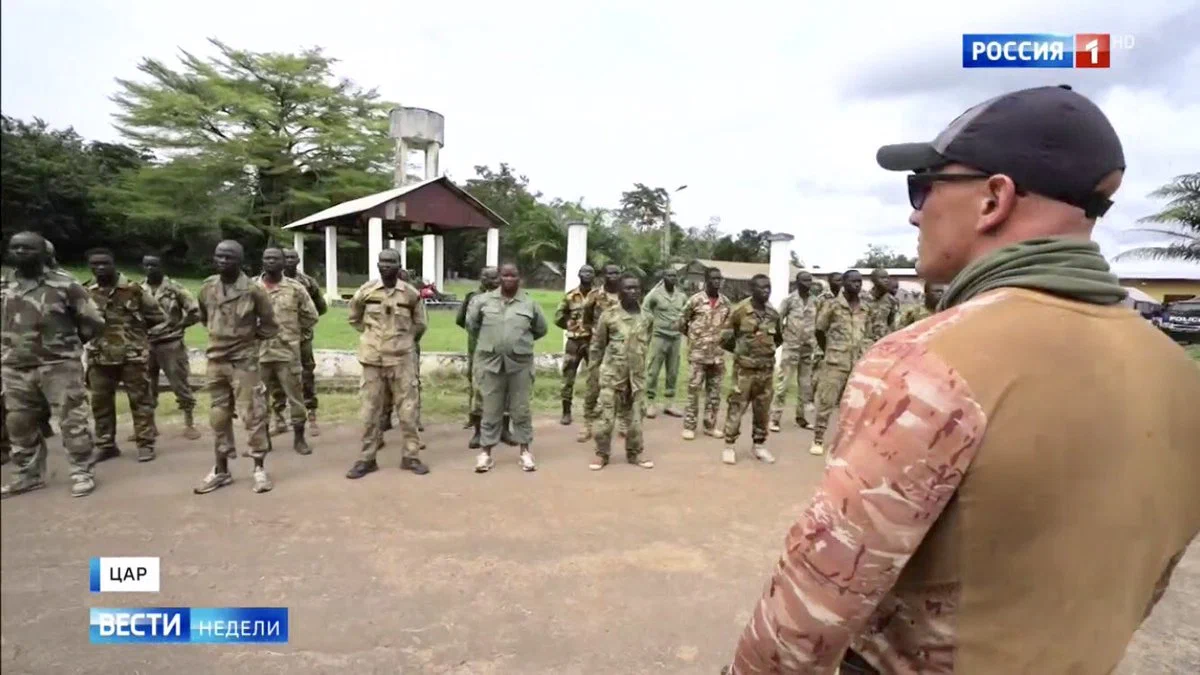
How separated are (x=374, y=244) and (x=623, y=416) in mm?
2749

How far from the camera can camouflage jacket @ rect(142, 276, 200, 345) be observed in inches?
232

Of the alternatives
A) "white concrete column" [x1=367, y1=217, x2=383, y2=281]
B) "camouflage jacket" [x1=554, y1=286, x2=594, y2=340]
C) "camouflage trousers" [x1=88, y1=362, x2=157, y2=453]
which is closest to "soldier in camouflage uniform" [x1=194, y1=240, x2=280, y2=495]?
"white concrete column" [x1=367, y1=217, x2=383, y2=281]

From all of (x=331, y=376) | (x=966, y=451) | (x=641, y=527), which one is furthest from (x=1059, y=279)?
(x=331, y=376)

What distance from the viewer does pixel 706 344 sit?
685cm

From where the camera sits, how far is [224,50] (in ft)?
9.34

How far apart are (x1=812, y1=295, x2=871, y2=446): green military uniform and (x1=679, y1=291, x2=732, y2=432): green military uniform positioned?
1069 mm

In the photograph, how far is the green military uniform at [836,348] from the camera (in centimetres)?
646

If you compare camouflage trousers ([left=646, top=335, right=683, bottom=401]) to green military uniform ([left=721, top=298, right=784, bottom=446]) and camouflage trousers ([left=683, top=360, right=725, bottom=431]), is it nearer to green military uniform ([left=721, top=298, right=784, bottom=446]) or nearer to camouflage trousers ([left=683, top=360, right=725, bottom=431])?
camouflage trousers ([left=683, top=360, right=725, bottom=431])

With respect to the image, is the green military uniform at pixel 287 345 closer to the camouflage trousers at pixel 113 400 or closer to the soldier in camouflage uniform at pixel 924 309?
the camouflage trousers at pixel 113 400

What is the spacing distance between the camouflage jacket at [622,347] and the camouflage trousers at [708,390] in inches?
51.8

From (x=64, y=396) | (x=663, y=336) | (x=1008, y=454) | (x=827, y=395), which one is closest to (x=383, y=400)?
(x=64, y=396)

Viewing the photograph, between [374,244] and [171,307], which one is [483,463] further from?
[171,307]

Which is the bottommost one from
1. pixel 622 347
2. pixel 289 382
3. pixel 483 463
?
pixel 483 463

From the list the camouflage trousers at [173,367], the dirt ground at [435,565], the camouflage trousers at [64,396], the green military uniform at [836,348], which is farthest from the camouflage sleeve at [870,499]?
the camouflage trousers at [173,367]
